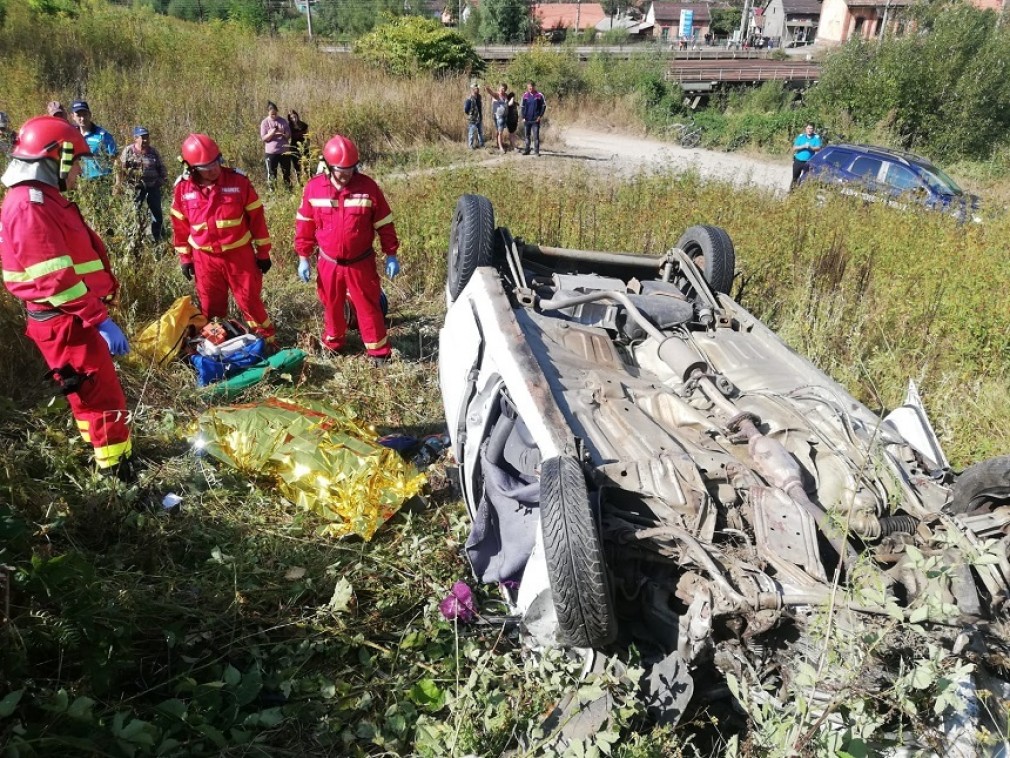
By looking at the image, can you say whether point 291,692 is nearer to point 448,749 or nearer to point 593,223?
point 448,749

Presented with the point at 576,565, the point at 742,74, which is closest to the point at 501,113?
the point at 576,565

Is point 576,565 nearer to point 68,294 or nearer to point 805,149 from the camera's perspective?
point 68,294

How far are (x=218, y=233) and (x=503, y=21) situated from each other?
4208 cm

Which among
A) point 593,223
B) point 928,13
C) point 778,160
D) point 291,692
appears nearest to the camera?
point 291,692

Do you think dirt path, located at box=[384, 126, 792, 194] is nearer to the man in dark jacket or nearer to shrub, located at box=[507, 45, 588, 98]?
the man in dark jacket

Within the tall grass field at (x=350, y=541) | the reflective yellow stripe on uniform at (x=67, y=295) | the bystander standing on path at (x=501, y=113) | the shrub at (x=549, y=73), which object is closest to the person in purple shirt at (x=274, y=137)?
the tall grass field at (x=350, y=541)

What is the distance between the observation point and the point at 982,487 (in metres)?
2.33

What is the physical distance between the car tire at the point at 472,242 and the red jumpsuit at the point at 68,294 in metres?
1.96

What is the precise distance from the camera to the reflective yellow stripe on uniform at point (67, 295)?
9.68ft

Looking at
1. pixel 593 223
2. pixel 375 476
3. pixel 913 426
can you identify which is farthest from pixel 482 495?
pixel 593 223

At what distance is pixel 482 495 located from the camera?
271 cm

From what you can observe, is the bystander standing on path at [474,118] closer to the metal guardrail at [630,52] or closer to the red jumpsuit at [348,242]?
the metal guardrail at [630,52]

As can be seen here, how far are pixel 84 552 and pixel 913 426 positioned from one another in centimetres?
368

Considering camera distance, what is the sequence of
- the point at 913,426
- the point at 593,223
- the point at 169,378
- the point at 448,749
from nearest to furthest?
the point at 448,749 → the point at 913,426 → the point at 169,378 → the point at 593,223
